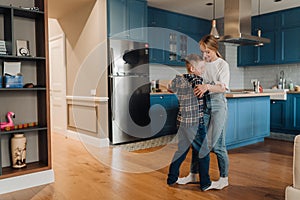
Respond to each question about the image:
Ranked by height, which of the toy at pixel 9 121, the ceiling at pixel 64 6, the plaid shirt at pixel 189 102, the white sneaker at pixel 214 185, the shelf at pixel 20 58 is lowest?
the white sneaker at pixel 214 185

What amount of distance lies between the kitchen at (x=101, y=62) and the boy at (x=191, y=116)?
7.04 ft


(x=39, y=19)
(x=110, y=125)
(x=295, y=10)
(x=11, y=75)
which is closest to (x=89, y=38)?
(x=110, y=125)

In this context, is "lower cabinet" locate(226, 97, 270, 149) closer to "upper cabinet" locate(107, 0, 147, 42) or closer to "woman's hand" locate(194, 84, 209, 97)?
"woman's hand" locate(194, 84, 209, 97)

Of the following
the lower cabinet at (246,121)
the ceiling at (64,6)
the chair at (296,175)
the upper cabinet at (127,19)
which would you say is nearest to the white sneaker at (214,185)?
the chair at (296,175)

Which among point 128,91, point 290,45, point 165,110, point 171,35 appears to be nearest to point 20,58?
point 128,91

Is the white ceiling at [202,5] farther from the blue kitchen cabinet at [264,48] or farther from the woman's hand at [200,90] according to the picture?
the woman's hand at [200,90]

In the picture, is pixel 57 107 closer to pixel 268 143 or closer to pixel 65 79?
pixel 65 79

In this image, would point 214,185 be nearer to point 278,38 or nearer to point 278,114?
point 278,114

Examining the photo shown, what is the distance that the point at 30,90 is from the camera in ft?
9.17

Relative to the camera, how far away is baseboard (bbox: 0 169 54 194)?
2512mm

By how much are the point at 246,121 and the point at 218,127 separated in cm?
192

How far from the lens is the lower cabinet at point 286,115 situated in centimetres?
506

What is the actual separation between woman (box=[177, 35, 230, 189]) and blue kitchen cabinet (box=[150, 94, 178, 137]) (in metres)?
2.33

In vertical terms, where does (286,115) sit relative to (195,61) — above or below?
below
